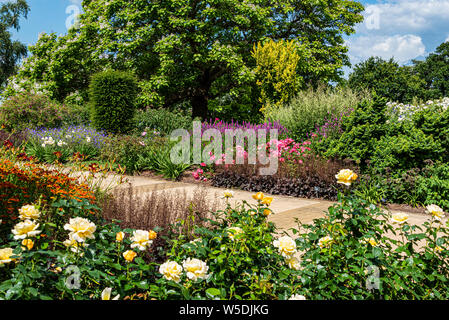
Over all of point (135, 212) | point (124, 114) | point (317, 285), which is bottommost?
point (317, 285)

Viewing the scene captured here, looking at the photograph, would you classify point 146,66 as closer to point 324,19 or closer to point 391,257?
point 324,19

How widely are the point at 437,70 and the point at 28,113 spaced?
1795 inches

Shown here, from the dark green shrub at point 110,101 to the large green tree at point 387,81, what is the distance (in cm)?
2071

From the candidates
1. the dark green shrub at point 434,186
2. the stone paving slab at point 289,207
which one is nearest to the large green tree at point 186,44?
the stone paving slab at point 289,207

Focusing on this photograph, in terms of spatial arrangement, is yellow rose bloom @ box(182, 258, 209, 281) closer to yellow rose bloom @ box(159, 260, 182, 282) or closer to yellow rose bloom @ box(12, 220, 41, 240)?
yellow rose bloom @ box(159, 260, 182, 282)

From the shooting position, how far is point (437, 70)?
1617 inches

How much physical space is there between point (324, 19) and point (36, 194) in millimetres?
19537

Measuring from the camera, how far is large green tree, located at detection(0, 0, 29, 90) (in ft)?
92.2

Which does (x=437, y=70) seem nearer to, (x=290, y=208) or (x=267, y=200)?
(x=290, y=208)

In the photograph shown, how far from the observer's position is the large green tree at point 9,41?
92.2ft

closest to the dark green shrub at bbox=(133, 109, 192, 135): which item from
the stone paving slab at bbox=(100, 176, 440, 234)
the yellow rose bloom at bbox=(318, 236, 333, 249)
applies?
the stone paving slab at bbox=(100, 176, 440, 234)

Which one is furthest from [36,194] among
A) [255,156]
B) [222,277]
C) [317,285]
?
[255,156]

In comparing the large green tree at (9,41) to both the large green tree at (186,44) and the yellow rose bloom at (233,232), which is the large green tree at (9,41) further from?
the yellow rose bloom at (233,232)
